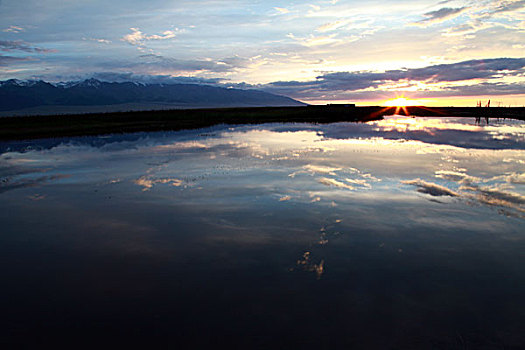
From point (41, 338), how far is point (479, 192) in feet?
47.3

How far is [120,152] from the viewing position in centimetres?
2608

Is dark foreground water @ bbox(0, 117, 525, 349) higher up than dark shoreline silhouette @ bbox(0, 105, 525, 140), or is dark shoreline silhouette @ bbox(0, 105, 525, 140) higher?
dark shoreline silhouette @ bbox(0, 105, 525, 140)

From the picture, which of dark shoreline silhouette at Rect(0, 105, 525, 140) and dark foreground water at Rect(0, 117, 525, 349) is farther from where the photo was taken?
dark shoreline silhouette at Rect(0, 105, 525, 140)

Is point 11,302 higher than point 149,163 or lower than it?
lower

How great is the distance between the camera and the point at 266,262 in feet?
25.5

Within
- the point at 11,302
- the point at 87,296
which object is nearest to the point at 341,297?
the point at 87,296

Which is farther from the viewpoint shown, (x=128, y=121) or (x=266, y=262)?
(x=128, y=121)

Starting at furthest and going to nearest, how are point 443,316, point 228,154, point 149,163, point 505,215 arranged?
point 228,154 → point 149,163 → point 505,215 → point 443,316

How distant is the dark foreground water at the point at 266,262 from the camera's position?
5.55 metres

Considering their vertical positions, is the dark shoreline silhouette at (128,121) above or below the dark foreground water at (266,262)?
above

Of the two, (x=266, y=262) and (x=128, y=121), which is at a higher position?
(x=128, y=121)

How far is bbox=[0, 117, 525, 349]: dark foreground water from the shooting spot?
555 cm

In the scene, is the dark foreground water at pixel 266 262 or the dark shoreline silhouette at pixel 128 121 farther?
the dark shoreline silhouette at pixel 128 121

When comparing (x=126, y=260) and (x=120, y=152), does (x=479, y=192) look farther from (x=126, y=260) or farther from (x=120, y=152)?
(x=120, y=152)
